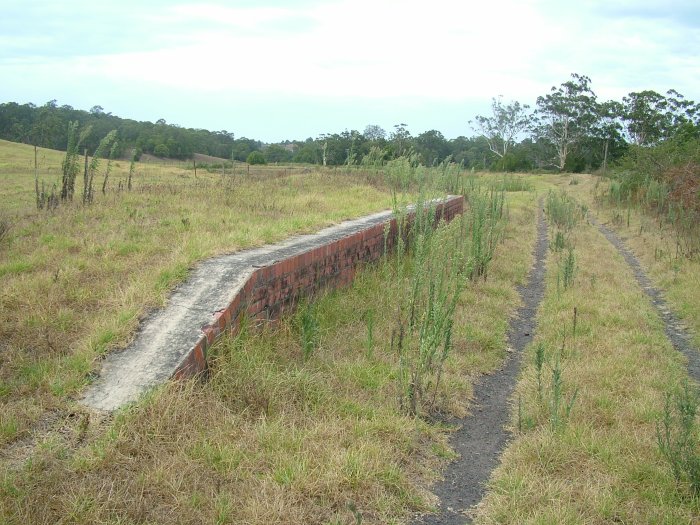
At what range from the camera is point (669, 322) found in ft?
21.4

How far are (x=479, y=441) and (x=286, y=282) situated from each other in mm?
1931

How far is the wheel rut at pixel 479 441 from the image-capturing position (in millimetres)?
3029

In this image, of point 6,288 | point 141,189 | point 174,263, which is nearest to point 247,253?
point 174,263

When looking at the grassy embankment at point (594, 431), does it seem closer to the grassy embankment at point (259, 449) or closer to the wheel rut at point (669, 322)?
the wheel rut at point (669, 322)

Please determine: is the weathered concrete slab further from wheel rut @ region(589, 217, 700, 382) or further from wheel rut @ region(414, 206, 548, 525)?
wheel rut @ region(589, 217, 700, 382)

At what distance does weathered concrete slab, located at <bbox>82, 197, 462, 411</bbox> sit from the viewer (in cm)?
320

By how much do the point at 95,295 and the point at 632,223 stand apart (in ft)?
42.2

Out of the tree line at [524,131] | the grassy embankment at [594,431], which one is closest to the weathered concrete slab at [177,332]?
the grassy embankment at [594,431]

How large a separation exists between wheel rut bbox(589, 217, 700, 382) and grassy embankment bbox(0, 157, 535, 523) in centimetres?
218

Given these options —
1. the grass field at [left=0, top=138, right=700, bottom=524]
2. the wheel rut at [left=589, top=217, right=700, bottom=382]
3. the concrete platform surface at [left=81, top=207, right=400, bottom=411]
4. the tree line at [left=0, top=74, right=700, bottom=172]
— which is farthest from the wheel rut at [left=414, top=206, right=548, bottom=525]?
the tree line at [left=0, top=74, right=700, bottom=172]

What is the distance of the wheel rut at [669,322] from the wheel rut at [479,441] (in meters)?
1.34

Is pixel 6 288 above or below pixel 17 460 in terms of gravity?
above

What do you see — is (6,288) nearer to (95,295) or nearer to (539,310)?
(95,295)

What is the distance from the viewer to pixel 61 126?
132 feet
